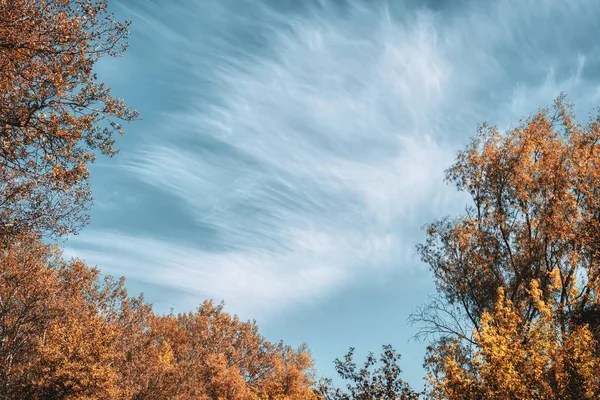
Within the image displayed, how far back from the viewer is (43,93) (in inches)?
512

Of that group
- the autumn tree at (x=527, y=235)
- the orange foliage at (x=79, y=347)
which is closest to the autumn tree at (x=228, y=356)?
the orange foliage at (x=79, y=347)

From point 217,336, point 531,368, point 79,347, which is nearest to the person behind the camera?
point 531,368

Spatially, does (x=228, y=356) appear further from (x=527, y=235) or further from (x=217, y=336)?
(x=527, y=235)

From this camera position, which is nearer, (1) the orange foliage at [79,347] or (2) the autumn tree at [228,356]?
(1) the orange foliage at [79,347]

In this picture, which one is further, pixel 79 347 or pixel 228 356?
pixel 228 356

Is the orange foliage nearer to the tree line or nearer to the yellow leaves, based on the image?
the tree line

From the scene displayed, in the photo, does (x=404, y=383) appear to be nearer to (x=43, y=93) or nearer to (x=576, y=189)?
(x=576, y=189)

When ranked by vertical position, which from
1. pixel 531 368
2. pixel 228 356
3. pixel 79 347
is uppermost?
pixel 228 356

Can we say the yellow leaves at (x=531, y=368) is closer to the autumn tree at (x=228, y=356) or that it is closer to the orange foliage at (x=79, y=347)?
the orange foliage at (x=79, y=347)

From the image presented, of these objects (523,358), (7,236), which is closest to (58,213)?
(7,236)

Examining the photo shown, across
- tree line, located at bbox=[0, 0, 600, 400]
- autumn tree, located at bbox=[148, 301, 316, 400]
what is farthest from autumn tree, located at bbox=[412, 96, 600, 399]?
autumn tree, located at bbox=[148, 301, 316, 400]

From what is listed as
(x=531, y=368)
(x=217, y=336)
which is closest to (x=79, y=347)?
(x=217, y=336)

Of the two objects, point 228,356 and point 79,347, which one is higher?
point 228,356

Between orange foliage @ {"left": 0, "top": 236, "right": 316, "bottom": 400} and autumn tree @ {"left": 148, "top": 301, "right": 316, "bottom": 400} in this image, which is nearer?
orange foliage @ {"left": 0, "top": 236, "right": 316, "bottom": 400}
